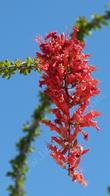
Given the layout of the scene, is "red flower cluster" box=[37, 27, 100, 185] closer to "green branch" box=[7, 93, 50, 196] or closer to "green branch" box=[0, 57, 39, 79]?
"green branch" box=[0, 57, 39, 79]

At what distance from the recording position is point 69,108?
22.8ft

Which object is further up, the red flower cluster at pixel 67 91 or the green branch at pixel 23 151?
the green branch at pixel 23 151

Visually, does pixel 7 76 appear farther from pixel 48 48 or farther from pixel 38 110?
pixel 38 110

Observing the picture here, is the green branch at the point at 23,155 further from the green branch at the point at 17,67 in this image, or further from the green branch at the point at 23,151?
the green branch at the point at 17,67

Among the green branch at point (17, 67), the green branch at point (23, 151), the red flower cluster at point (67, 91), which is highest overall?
the green branch at point (23, 151)

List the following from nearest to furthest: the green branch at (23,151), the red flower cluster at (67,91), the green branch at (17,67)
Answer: the red flower cluster at (67,91) → the green branch at (17,67) → the green branch at (23,151)

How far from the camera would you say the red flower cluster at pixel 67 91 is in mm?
6895

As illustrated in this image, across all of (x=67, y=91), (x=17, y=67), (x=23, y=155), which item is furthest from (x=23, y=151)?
(x=67, y=91)

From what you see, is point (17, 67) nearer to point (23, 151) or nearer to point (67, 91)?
point (67, 91)

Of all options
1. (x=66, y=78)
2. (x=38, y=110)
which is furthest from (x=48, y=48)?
(x=38, y=110)

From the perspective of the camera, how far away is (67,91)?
6918 millimetres

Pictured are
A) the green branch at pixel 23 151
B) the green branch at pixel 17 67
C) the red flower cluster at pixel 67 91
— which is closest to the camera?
the red flower cluster at pixel 67 91

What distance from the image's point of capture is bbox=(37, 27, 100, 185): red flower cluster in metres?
6.89

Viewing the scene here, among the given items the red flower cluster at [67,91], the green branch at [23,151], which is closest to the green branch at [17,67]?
the red flower cluster at [67,91]
